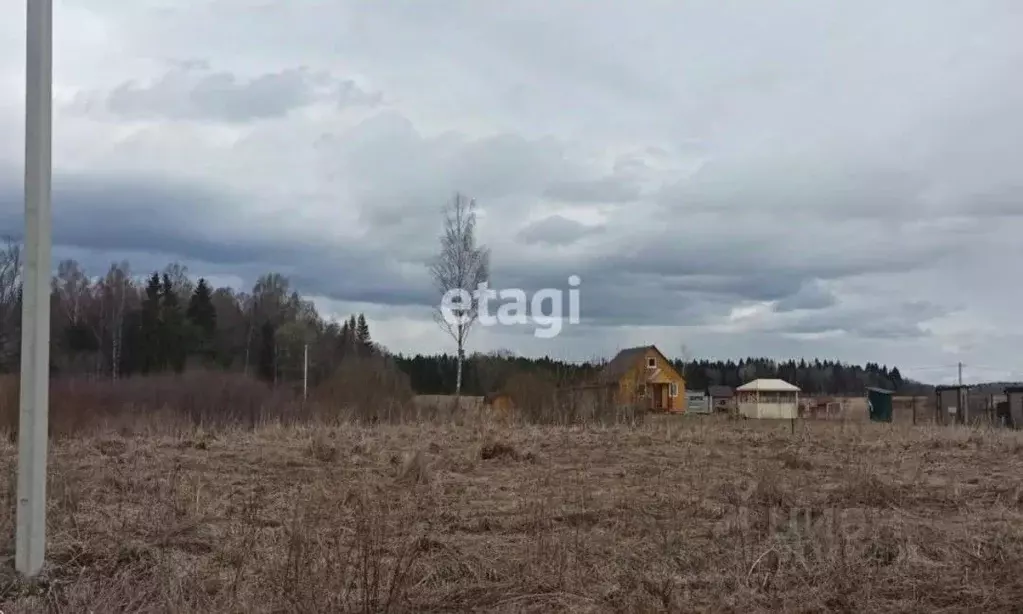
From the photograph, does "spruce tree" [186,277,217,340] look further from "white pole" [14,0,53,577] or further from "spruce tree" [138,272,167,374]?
"white pole" [14,0,53,577]

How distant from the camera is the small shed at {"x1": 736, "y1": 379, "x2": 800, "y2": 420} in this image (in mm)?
40844

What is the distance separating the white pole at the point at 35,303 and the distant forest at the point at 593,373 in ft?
60.0

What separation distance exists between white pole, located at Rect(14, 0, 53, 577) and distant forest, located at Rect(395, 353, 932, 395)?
18302 mm

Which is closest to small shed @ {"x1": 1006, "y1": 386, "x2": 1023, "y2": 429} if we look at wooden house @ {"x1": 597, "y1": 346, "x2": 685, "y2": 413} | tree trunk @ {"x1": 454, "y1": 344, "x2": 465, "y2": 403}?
wooden house @ {"x1": 597, "y1": 346, "x2": 685, "y2": 413}

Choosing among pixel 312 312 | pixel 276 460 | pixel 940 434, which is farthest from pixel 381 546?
pixel 312 312

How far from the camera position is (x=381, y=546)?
5.82 m

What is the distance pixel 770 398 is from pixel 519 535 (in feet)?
139

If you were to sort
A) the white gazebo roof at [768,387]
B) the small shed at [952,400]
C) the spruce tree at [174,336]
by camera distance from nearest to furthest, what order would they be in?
the small shed at [952,400], the spruce tree at [174,336], the white gazebo roof at [768,387]

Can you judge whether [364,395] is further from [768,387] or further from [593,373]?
[768,387]

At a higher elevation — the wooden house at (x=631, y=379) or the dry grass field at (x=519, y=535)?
the wooden house at (x=631, y=379)

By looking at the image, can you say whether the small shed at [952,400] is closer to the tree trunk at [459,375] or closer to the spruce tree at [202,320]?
the tree trunk at [459,375]

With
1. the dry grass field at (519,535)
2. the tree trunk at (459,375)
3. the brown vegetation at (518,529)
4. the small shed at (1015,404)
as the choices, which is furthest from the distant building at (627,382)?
the small shed at (1015,404)

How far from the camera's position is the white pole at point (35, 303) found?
486 centimetres

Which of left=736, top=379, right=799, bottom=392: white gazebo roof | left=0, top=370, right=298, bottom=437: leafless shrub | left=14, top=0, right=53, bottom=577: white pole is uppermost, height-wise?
left=14, top=0, right=53, bottom=577: white pole
